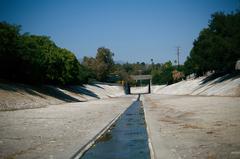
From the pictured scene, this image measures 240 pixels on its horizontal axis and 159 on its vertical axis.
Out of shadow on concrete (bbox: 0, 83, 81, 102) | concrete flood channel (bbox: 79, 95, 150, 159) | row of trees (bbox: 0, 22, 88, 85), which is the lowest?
concrete flood channel (bbox: 79, 95, 150, 159)

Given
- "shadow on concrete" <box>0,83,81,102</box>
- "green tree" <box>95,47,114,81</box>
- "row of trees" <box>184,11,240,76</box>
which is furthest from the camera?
"green tree" <box>95,47,114,81</box>

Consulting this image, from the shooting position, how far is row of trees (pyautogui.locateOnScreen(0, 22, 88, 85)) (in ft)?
168

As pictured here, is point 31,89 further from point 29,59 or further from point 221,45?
point 221,45

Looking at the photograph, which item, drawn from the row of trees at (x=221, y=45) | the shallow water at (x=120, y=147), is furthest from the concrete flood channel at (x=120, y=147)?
the row of trees at (x=221, y=45)

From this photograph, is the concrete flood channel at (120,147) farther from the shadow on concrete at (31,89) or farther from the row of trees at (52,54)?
the row of trees at (52,54)

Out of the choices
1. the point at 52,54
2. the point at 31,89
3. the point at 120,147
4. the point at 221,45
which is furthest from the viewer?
the point at 52,54

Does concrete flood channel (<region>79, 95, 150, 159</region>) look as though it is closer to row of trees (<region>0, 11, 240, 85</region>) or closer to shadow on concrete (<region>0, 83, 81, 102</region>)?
shadow on concrete (<region>0, 83, 81, 102</region>)

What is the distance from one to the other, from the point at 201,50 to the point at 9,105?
182ft

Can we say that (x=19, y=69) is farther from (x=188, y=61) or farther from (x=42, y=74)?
(x=188, y=61)

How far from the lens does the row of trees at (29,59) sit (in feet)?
168

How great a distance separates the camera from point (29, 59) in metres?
55.6

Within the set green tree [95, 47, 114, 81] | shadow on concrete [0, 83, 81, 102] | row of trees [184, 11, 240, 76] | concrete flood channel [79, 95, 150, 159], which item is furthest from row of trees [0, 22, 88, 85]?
green tree [95, 47, 114, 81]

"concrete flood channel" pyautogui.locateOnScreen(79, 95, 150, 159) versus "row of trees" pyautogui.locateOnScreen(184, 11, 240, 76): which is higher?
"row of trees" pyautogui.locateOnScreen(184, 11, 240, 76)

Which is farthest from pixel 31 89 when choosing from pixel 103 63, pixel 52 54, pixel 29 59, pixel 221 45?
pixel 103 63
